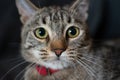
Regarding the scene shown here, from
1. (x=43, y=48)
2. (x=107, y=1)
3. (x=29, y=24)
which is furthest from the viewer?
(x=107, y=1)

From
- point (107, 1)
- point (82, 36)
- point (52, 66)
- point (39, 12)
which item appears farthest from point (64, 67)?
point (107, 1)

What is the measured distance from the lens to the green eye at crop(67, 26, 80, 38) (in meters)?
1.53

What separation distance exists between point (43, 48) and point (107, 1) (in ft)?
3.54

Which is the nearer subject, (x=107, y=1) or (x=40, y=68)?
(x=40, y=68)

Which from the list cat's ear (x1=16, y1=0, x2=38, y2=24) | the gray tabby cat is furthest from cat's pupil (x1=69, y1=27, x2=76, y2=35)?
cat's ear (x1=16, y1=0, x2=38, y2=24)

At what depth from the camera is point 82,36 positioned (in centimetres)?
157

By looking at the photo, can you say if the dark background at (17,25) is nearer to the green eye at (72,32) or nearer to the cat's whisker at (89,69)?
the green eye at (72,32)

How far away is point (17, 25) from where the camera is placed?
2229 millimetres

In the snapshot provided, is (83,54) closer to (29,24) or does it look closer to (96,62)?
(96,62)

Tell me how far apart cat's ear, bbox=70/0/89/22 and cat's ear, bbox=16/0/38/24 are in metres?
0.19

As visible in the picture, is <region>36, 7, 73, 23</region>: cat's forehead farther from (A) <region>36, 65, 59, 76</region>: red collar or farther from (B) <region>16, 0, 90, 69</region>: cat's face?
(A) <region>36, 65, 59, 76</region>: red collar

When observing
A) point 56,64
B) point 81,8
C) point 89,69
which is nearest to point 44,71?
point 56,64

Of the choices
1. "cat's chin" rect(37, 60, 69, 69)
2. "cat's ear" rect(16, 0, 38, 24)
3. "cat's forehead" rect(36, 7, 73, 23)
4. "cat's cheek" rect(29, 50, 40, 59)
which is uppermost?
"cat's ear" rect(16, 0, 38, 24)

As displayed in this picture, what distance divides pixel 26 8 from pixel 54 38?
228 mm
